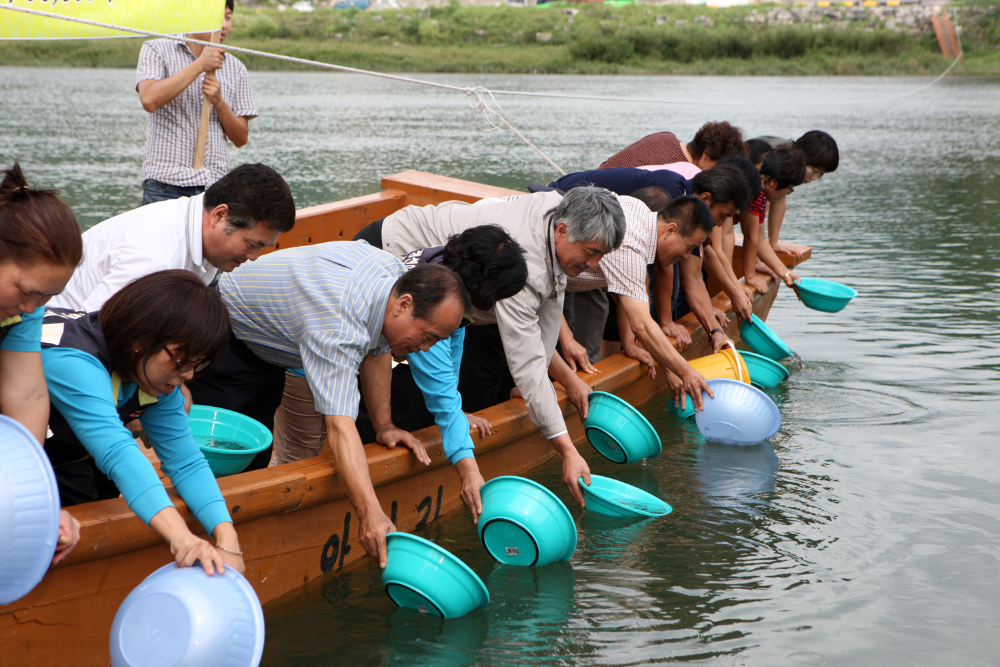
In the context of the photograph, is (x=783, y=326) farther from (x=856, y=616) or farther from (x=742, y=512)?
(x=856, y=616)

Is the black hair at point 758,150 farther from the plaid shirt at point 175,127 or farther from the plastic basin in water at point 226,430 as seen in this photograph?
the plastic basin in water at point 226,430

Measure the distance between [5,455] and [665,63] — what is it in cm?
3826

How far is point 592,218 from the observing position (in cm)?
339

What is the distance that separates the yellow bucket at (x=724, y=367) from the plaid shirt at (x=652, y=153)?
53.2 inches

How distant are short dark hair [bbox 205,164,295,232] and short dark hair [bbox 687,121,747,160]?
128 inches

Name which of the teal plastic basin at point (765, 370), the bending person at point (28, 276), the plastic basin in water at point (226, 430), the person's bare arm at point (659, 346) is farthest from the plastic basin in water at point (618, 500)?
the teal plastic basin at point (765, 370)

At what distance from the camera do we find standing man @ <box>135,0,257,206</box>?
13.0 ft

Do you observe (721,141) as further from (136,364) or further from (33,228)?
(33,228)


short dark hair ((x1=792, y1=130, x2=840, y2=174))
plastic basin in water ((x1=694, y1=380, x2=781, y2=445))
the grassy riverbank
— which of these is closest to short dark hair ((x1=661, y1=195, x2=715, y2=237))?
plastic basin in water ((x1=694, y1=380, x2=781, y2=445))

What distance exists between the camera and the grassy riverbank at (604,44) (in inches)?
1331

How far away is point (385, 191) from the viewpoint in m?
6.52

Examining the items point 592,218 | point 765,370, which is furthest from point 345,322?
point 765,370

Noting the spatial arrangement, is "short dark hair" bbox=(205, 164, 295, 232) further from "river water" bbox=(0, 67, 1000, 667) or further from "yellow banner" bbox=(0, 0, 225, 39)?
"river water" bbox=(0, 67, 1000, 667)

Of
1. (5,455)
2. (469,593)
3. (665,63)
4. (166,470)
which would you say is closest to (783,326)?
(469,593)
